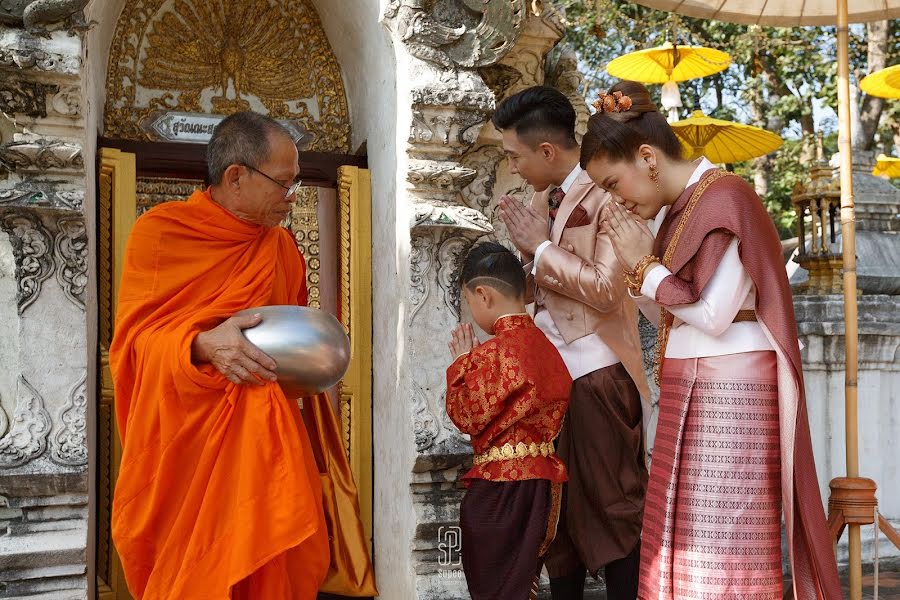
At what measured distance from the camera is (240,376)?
3355mm

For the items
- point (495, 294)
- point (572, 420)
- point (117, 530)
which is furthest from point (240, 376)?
point (572, 420)

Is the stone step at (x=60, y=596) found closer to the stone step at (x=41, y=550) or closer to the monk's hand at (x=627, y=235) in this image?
the stone step at (x=41, y=550)

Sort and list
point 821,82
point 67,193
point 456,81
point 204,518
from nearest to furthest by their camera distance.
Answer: point 204,518 < point 67,193 < point 456,81 < point 821,82

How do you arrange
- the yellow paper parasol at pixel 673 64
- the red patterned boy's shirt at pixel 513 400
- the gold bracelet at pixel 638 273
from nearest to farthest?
1. the gold bracelet at pixel 638 273
2. the red patterned boy's shirt at pixel 513 400
3. the yellow paper parasol at pixel 673 64

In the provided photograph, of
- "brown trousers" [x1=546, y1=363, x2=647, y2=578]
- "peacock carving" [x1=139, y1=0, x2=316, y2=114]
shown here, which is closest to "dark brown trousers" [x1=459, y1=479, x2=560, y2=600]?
"brown trousers" [x1=546, y1=363, x2=647, y2=578]

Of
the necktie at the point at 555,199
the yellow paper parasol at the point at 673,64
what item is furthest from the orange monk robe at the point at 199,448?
the yellow paper parasol at the point at 673,64

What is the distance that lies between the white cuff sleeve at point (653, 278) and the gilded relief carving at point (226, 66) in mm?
2601

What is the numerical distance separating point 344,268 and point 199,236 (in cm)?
135

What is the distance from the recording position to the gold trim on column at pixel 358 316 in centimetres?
483

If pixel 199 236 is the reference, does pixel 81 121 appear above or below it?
above

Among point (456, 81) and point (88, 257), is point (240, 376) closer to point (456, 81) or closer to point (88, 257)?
point (88, 257)

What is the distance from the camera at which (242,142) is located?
3576mm

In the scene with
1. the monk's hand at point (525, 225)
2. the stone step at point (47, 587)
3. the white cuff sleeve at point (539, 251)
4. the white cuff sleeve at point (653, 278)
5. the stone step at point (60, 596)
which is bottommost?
the stone step at point (60, 596)

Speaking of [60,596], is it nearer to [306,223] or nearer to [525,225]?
[306,223]
